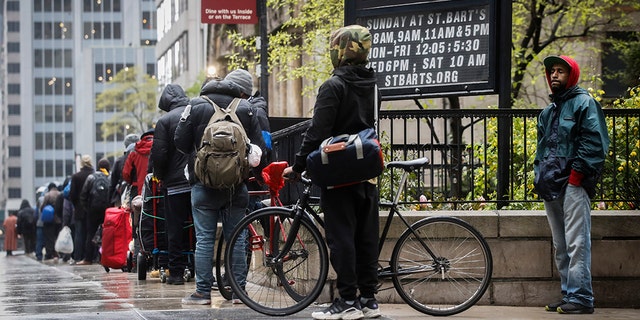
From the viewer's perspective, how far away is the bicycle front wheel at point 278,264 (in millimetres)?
8688

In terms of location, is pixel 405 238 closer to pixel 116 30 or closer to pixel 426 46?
pixel 426 46

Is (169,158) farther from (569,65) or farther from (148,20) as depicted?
(148,20)

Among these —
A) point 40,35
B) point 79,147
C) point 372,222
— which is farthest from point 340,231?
point 40,35

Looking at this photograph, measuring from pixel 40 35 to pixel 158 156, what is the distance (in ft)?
522

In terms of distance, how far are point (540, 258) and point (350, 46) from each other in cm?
281

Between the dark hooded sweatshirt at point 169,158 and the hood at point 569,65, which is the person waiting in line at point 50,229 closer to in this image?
the dark hooded sweatshirt at point 169,158

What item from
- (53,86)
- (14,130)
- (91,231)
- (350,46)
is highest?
(53,86)

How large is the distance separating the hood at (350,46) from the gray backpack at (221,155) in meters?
1.40

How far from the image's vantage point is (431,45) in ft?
39.1

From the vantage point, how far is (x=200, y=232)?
10.0 meters

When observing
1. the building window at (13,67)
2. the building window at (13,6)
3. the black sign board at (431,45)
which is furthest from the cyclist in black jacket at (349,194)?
the building window at (13,6)

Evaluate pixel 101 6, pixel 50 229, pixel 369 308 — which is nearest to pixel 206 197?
pixel 369 308

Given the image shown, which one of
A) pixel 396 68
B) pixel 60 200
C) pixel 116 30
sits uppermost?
pixel 116 30

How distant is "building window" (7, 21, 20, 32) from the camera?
174250 millimetres
